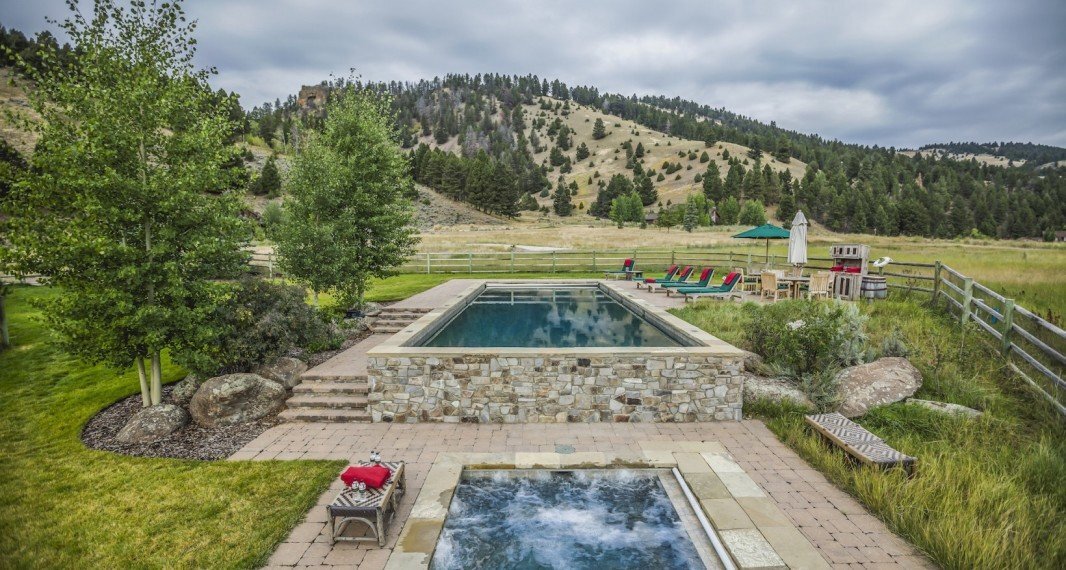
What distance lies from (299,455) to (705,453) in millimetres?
5325

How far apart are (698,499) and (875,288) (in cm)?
1105

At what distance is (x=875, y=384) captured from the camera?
7.61 m

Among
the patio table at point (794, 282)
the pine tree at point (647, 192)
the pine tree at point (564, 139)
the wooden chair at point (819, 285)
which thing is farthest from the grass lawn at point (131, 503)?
the pine tree at point (564, 139)

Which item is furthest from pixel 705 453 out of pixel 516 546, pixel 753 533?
pixel 516 546

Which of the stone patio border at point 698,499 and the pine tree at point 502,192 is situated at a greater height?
the pine tree at point 502,192

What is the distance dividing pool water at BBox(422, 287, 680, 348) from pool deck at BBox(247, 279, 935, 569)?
2.61 m

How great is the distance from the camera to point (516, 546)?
4336 mm

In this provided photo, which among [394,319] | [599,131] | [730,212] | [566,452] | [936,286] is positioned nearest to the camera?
[566,452]

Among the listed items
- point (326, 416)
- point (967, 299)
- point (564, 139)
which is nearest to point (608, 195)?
point (564, 139)

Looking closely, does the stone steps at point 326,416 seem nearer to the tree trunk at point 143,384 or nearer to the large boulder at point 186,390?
the large boulder at point 186,390

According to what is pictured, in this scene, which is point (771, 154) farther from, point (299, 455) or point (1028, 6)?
point (299, 455)

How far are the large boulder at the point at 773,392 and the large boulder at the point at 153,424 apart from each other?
8.88m

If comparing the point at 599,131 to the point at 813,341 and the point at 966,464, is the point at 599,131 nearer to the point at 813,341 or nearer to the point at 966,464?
the point at 813,341

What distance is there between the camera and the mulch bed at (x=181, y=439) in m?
6.23
